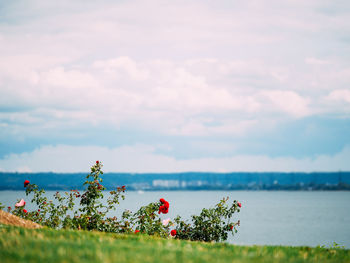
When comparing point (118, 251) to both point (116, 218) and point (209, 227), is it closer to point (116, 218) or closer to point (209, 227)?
point (116, 218)

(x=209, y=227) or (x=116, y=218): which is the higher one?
(x=116, y=218)

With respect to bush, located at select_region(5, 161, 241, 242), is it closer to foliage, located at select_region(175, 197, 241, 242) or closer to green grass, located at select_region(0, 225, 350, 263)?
foliage, located at select_region(175, 197, 241, 242)

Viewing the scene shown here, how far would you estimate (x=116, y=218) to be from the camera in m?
15.0

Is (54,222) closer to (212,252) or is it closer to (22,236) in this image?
(22,236)

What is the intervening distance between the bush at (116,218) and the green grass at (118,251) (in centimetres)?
402

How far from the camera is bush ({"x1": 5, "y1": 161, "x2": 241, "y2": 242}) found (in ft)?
47.9

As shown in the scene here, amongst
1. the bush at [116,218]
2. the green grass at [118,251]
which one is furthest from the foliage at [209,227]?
the green grass at [118,251]

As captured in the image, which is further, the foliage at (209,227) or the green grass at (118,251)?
the foliage at (209,227)

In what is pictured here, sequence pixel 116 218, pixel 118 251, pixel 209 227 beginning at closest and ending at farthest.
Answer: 1. pixel 118 251
2. pixel 116 218
3. pixel 209 227

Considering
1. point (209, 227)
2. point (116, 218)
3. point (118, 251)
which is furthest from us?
point (209, 227)

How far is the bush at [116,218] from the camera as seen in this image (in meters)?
14.6

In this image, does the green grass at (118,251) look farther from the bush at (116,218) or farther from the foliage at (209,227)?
the foliage at (209,227)

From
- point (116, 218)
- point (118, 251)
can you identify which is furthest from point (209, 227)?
point (118, 251)

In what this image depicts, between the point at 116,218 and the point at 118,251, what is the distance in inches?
280
